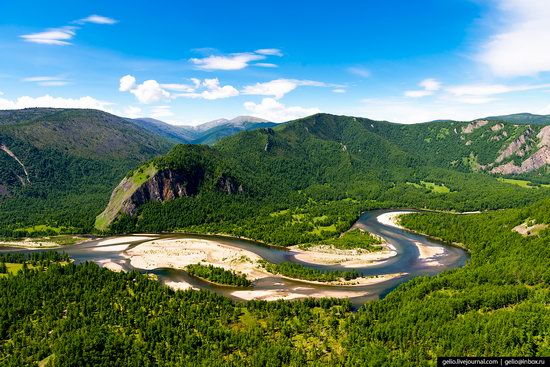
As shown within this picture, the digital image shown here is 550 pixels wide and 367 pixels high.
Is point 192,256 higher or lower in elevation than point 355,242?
lower

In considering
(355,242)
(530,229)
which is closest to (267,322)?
(355,242)

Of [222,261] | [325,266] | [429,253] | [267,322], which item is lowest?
[267,322]

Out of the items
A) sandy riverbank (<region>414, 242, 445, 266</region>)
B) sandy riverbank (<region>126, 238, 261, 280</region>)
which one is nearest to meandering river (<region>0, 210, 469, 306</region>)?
sandy riverbank (<region>414, 242, 445, 266</region>)

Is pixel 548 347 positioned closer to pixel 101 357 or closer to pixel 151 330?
pixel 151 330

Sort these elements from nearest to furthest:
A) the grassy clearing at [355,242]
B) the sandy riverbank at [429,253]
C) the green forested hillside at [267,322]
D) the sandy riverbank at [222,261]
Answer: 1. the green forested hillside at [267,322]
2. the sandy riverbank at [222,261]
3. the sandy riverbank at [429,253]
4. the grassy clearing at [355,242]

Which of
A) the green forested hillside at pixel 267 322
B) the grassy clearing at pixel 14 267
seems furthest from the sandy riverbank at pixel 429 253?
the grassy clearing at pixel 14 267

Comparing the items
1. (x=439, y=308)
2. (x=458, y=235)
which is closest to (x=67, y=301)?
(x=439, y=308)

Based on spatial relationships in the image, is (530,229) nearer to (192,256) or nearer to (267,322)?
(267,322)

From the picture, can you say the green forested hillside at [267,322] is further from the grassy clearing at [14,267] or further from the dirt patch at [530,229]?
the dirt patch at [530,229]
